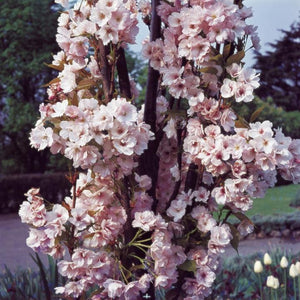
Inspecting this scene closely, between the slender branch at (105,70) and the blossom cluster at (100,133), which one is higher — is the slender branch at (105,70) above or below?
above

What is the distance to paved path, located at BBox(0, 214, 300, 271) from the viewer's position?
24.3 feet

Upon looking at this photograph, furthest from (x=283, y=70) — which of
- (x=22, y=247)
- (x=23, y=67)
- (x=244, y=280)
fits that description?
(x=244, y=280)

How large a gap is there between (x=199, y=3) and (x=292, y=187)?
16.2 m

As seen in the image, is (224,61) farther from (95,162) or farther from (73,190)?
(73,190)

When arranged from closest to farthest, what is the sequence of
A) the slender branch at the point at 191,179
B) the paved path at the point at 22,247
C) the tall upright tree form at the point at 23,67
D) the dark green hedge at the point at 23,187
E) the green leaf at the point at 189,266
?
the green leaf at the point at 189,266 < the slender branch at the point at 191,179 < the paved path at the point at 22,247 < the dark green hedge at the point at 23,187 < the tall upright tree form at the point at 23,67

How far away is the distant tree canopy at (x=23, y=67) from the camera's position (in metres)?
17.5

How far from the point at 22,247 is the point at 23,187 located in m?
6.26

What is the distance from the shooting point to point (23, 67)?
17.7 metres

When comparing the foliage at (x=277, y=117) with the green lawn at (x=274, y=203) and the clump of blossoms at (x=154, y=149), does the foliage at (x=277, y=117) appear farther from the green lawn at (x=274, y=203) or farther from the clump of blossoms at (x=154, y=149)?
the clump of blossoms at (x=154, y=149)

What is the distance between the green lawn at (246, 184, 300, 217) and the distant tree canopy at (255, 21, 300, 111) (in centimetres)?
1746

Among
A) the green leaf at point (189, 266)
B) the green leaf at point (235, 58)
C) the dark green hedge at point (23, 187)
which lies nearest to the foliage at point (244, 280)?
the green leaf at point (189, 266)

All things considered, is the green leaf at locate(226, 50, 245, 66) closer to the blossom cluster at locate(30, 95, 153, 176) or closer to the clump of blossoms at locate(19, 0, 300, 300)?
the clump of blossoms at locate(19, 0, 300, 300)

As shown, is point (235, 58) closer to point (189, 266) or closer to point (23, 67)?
point (189, 266)

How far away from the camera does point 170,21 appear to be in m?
2.19
